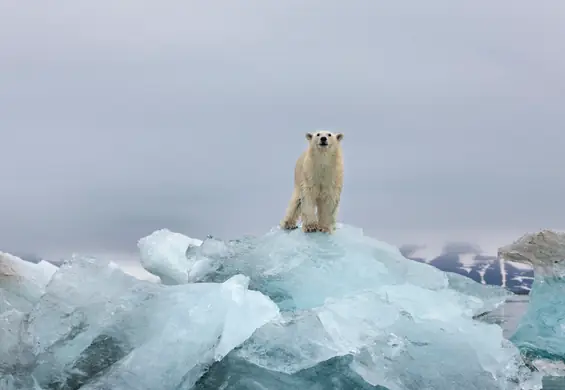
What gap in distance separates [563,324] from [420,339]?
4244 mm

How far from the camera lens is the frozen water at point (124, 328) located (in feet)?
17.1

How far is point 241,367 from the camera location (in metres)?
5.35

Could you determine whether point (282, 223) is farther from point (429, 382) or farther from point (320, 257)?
point (429, 382)

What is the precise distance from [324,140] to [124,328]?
9.48 ft

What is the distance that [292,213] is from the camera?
27.1ft

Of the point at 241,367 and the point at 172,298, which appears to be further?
the point at 172,298

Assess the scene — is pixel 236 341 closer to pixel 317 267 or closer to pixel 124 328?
pixel 124 328

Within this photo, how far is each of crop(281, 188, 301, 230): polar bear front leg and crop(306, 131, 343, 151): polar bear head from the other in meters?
0.74

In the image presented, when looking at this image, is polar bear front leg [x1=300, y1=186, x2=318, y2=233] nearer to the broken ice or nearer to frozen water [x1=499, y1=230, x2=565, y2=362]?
the broken ice

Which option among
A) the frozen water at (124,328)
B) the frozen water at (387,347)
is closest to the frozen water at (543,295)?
the frozen water at (387,347)

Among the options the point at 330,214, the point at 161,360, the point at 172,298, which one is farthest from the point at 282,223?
the point at 161,360

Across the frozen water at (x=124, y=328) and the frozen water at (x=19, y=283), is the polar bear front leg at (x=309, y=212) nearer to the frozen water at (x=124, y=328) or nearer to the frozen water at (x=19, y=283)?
the frozen water at (x=124, y=328)

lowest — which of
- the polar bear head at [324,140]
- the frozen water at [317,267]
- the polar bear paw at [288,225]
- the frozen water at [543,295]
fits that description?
the frozen water at [543,295]

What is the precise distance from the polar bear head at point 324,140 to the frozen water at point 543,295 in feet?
10.2
